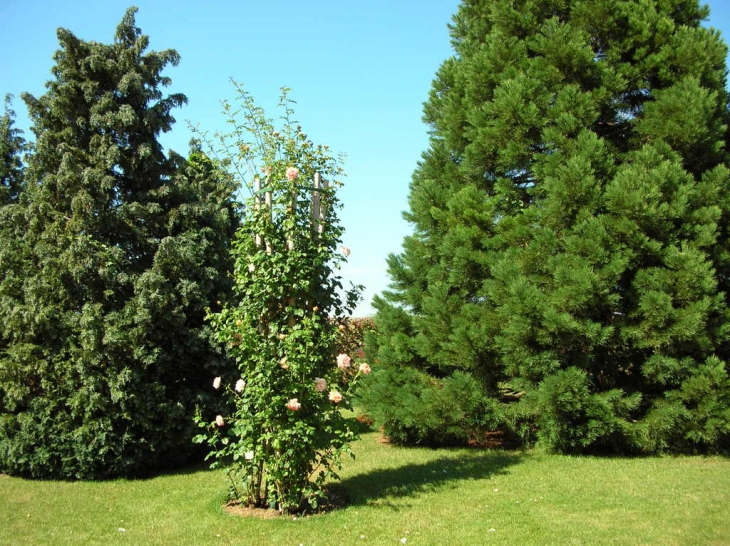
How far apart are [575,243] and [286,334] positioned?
12.3ft

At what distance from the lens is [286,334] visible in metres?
5.30

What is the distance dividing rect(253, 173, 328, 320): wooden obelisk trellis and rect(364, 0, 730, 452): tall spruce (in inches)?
111

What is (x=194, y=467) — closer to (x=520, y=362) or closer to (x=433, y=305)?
(x=433, y=305)

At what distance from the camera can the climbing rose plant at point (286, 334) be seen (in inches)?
196

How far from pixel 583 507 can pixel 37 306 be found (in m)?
6.15

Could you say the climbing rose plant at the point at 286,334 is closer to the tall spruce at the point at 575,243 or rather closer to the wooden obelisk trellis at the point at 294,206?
the wooden obelisk trellis at the point at 294,206

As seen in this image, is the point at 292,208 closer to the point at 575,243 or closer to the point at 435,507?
the point at 435,507

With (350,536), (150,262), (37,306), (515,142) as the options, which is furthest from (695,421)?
(37,306)

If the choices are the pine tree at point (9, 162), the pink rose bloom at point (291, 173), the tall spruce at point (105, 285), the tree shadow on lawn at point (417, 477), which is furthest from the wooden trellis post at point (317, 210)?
the pine tree at point (9, 162)

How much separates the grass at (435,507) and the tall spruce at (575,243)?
0.75m

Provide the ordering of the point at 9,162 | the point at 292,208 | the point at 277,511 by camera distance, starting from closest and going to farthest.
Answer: the point at 277,511 < the point at 292,208 < the point at 9,162

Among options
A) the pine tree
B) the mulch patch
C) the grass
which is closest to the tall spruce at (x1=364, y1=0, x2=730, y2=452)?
the grass

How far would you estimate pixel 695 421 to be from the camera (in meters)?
6.95

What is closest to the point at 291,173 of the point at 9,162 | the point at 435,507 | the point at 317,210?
the point at 317,210
